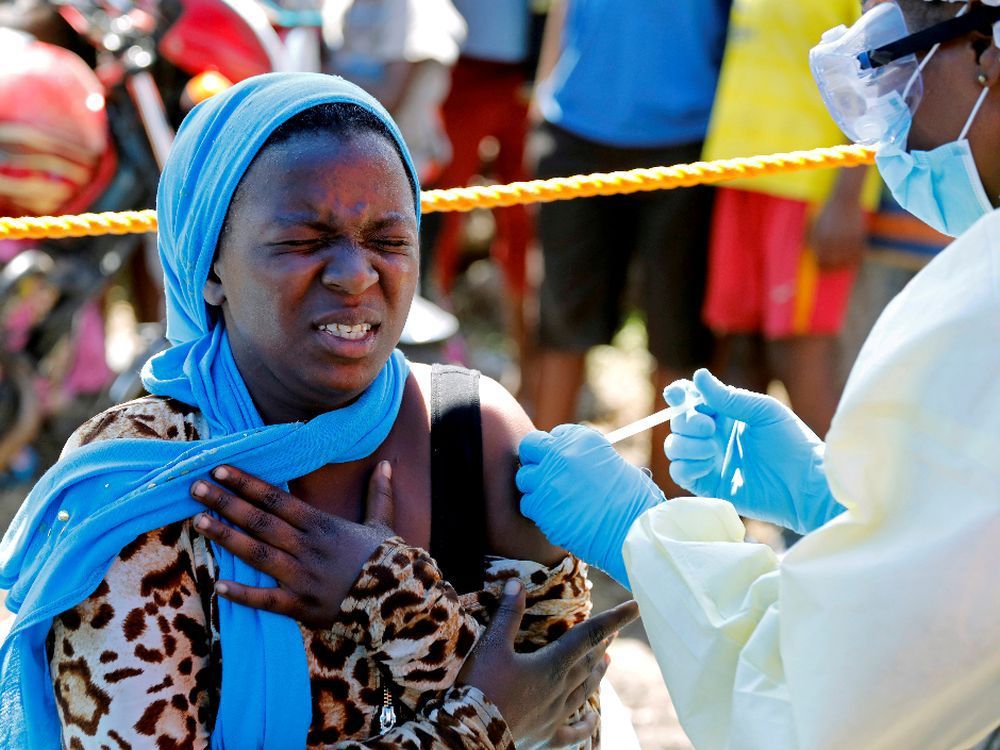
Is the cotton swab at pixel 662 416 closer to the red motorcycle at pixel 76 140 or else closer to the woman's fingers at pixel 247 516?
the woman's fingers at pixel 247 516

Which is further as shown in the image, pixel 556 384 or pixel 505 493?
pixel 556 384

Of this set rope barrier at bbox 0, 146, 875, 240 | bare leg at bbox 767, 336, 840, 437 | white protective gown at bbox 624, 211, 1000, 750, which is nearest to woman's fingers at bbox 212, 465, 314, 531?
white protective gown at bbox 624, 211, 1000, 750

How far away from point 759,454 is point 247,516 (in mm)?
988

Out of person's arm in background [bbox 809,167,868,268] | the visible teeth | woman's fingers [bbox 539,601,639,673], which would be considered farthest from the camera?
person's arm in background [bbox 809,167,868,268]

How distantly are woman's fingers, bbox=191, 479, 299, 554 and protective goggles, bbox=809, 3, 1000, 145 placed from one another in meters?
1.17

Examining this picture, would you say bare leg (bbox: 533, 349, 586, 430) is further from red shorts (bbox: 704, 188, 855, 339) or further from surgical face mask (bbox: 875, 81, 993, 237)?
surgical face mask (bbox: 875, 81, 993, 237)

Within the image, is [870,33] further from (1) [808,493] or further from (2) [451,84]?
(2) [451,84]

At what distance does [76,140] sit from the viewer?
4.37 metres

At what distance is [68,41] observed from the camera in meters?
4.89

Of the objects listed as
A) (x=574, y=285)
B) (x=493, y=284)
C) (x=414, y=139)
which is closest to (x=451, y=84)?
(x=414, y=139)

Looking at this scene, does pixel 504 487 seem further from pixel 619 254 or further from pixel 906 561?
pixel 619 254

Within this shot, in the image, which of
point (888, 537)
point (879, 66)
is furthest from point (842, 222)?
point (888, 537)

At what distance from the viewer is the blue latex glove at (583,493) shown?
6.33 feet

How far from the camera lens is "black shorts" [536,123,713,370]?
466 centimetres
